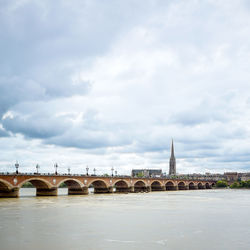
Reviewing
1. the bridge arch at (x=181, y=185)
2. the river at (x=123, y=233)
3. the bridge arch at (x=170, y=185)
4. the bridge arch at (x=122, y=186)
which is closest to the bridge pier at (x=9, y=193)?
the river at (x=123, y=233)

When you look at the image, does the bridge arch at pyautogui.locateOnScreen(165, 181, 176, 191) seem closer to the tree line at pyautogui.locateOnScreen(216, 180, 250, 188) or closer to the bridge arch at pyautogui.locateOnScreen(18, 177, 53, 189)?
the tree line at pyautogui.locateOnScreen(216, 180, 250, 188)

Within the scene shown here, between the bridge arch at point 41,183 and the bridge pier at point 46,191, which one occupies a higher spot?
the bridge arch at point 41,183

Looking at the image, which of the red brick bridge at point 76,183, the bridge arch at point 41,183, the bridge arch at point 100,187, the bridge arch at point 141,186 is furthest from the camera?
the bridge arch at point 141,186

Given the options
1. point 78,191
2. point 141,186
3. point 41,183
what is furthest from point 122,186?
point 41,183

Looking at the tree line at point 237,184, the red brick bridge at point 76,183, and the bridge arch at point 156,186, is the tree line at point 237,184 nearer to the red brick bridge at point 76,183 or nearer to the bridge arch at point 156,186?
the red brick bridge at point 76,183

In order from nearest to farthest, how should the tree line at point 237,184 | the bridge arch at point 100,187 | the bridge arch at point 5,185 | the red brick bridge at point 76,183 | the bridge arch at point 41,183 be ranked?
1. the bridge arch at point 5,185
2. the red brick bridge at point 76,183
3. the bridge arch at point 41,183
4. the bridge arch at point 100,187
5. the tree line at point 237,184

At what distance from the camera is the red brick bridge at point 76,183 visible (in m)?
69.9

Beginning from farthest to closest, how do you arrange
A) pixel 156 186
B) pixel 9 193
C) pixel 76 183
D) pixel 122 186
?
pixel 156 186 → pixel 122 186 → pixel 76 183 → pixel 9 193

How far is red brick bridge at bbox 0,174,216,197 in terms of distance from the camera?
69.9m

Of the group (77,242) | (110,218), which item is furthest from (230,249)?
(110,218)

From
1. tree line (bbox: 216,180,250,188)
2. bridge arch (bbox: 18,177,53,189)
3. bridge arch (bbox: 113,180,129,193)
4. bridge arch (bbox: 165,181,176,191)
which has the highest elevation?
bridge arch (bbox: 18,177,53,189)

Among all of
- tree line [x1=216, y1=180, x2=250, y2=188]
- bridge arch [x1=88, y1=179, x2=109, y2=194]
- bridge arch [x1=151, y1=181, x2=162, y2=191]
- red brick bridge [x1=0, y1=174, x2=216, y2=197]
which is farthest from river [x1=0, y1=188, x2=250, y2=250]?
tree line [x1=216, y1=180, x2=250, y2=188]

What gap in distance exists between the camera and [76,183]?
298 feet

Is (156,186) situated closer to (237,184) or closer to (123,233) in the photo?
(237,184)
